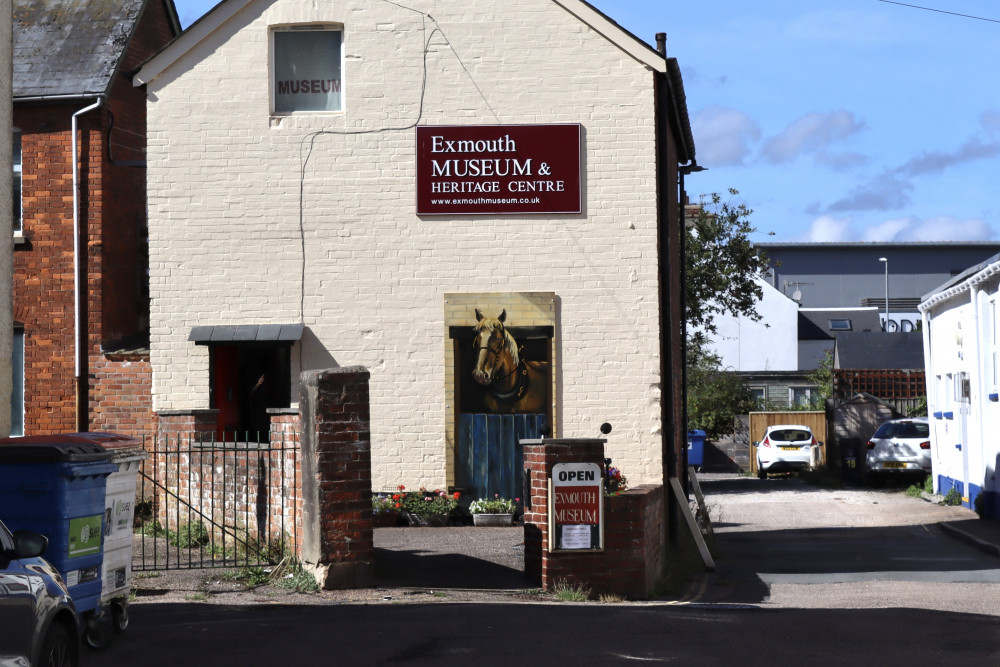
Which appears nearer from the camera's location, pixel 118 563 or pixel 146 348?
pixel 118 563

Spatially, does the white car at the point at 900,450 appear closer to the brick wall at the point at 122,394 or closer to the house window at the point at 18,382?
the brick wall at the point at 122,394

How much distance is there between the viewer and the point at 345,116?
691 inches

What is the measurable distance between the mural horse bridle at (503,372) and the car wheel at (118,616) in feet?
28.2

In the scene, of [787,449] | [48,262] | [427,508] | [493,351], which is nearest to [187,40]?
[48,262]

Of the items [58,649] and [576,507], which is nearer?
[58,649]

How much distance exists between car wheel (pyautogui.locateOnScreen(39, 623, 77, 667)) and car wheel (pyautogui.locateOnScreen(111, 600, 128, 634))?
1888 millimetres

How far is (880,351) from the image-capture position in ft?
132

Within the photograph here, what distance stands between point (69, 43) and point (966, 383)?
15874 mm

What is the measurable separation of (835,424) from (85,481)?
1076 inches

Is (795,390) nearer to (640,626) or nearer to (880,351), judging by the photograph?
(880,351)

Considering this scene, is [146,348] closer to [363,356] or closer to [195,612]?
[363,356]

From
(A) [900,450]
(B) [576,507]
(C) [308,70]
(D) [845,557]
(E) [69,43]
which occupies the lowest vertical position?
(D) [845,557]

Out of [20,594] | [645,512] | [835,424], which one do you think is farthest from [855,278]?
[20,594]

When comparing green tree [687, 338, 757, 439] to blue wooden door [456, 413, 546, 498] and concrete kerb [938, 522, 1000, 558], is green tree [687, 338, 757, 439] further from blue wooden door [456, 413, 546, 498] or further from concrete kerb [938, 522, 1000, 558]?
blue wooden door [456, 413, 546, 498]
